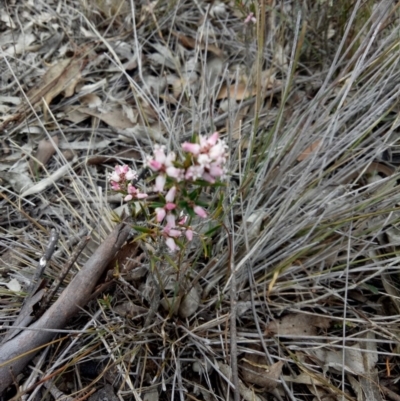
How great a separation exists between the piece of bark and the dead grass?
0.17 ft

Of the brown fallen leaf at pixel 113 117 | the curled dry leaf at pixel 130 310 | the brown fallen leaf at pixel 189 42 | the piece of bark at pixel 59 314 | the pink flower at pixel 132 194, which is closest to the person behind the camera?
the pink flower at pixel 132 194

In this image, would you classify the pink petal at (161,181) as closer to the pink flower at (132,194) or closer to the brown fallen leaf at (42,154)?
the pink flower at (132,194)

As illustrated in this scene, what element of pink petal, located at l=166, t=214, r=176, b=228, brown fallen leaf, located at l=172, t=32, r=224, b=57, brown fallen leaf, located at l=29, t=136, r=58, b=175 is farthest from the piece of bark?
brown fallen leaf, located at l=172, t=32, r=224, b=57

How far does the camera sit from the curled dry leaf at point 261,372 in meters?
1.41

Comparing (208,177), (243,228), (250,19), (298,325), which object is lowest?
(298,325)

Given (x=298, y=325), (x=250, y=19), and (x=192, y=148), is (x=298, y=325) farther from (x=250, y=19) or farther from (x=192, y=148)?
(x=250, y=19)

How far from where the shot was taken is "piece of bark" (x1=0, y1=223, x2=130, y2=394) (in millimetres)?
1321

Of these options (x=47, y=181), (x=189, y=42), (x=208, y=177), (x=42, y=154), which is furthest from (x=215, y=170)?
(x=189, y=42)

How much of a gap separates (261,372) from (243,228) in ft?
1.49

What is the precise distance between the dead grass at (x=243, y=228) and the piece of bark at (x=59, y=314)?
0.05m

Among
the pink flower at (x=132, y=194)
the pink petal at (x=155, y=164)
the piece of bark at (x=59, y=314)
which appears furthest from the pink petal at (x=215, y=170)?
the piece of bark at (x=59, y=314)

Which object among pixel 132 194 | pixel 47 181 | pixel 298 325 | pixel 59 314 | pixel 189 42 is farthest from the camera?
pixel 189 42

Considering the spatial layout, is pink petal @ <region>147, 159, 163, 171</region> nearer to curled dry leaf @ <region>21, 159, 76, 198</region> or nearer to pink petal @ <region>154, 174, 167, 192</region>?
pink petal @ <region>154, 174, 167, 192</region>

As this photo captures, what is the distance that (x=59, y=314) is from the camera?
4.56 ft
